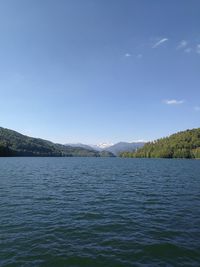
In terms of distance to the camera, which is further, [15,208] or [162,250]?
[15,208]

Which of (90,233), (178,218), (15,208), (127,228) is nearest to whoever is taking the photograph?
(90,233)

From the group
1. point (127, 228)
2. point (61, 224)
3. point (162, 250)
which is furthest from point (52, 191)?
point (162, 250)

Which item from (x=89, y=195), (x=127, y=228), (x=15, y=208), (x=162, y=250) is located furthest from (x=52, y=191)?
(x=162, y=250)

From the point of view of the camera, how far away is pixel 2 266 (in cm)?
1630

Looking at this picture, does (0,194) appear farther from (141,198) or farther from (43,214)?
(141,198)

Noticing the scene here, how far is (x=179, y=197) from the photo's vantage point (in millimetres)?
41062

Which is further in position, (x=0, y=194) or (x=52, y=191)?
(x=52, y=191)

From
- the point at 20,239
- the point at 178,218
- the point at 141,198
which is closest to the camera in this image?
the point at 20,239

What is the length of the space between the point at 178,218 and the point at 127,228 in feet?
23.3

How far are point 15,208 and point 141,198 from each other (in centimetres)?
1909

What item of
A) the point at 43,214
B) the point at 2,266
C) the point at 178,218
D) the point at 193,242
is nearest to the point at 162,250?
the point at 193,242

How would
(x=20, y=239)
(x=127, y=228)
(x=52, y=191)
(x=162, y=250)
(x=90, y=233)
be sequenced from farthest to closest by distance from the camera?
(x=52, y=191) < (x=127, y=228) < (x=90, y=233) < (x=20, y=239) < (x=162, y=250)

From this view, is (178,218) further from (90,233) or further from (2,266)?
(2,266)

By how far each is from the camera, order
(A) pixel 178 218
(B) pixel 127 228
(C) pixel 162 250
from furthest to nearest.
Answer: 1. (A) pixel 178 218
2. (B) pixel 127 228
3. (C) pixel 162 250
